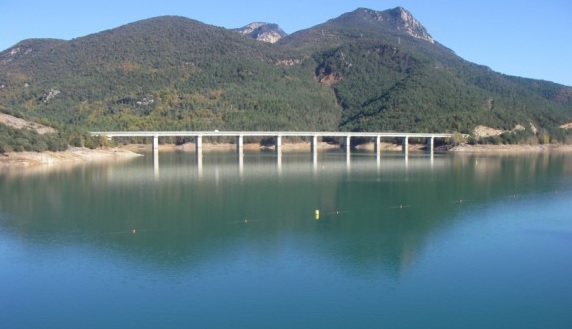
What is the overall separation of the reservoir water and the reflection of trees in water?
6.1 inches

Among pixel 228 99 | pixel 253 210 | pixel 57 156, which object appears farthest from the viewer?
pixel 228 99

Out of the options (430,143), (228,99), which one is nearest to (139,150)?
(228,99)

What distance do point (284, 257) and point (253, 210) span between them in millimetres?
12688

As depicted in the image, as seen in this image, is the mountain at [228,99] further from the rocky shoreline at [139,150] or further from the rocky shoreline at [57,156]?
the rocky shoreline at [57,156]

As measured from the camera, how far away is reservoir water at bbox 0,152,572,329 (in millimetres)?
20484

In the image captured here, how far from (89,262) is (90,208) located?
14762 millimetres

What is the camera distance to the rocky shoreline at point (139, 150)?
234 ft

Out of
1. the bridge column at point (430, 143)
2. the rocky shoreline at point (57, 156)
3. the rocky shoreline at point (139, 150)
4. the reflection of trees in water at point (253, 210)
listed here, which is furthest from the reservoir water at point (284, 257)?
the bridge column at point (430, 143)

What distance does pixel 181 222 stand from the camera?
35312 millimetres

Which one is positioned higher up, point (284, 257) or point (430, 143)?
point (430, 143)

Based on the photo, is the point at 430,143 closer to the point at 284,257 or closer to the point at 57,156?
the point at 57,156

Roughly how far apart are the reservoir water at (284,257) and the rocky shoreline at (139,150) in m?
22.0

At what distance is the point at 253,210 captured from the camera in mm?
39406

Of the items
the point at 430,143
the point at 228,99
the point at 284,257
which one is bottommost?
the point at 284,257
